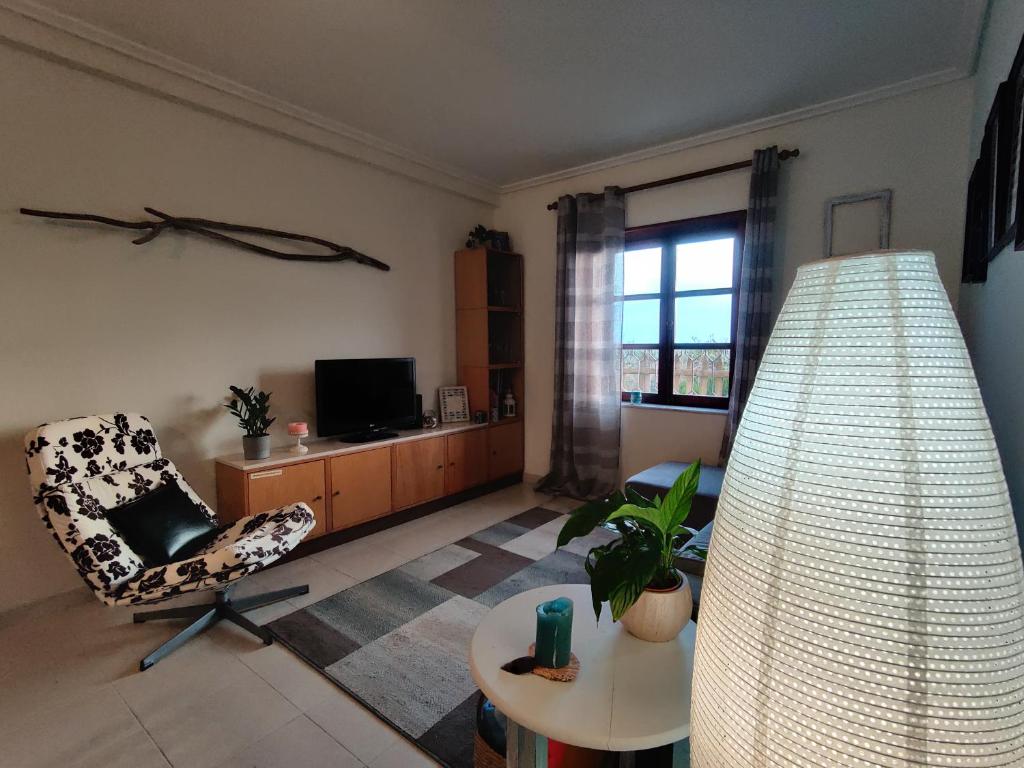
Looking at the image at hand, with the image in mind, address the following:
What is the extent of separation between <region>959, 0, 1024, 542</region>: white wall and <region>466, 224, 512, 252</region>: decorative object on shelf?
123 inches

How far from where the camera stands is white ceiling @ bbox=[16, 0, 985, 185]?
2113 millimetres

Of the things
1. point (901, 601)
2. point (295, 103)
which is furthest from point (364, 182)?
point (901, 601)

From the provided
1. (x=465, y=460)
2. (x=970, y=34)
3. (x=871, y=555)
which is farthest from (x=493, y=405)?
(x=871, y=555)

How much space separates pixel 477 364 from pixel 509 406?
51 centimetres

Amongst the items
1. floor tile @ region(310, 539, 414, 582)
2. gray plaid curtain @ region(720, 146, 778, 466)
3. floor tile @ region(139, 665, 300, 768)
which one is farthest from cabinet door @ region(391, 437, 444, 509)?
gray plaid curtain @ region(720, 146, 778, 466)

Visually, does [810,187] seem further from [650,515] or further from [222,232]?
[222,232]

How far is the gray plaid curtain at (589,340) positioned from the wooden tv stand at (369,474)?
0.65m

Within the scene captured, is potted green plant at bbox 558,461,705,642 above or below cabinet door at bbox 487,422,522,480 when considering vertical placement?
above

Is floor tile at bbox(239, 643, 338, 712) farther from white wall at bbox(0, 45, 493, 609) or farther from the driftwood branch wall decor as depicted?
the driftwood branch wall decor

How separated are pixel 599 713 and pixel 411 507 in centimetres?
270

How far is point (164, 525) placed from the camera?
2.17 metres

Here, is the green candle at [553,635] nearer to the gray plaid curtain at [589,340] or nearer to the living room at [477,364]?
the living room at [477,364]

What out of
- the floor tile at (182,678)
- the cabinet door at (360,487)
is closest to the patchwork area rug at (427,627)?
the floor tile at (182,678)

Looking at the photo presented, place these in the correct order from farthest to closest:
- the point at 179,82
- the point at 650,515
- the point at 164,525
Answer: the point at 179,82 → the point at 164,525 → the point at 650,515
